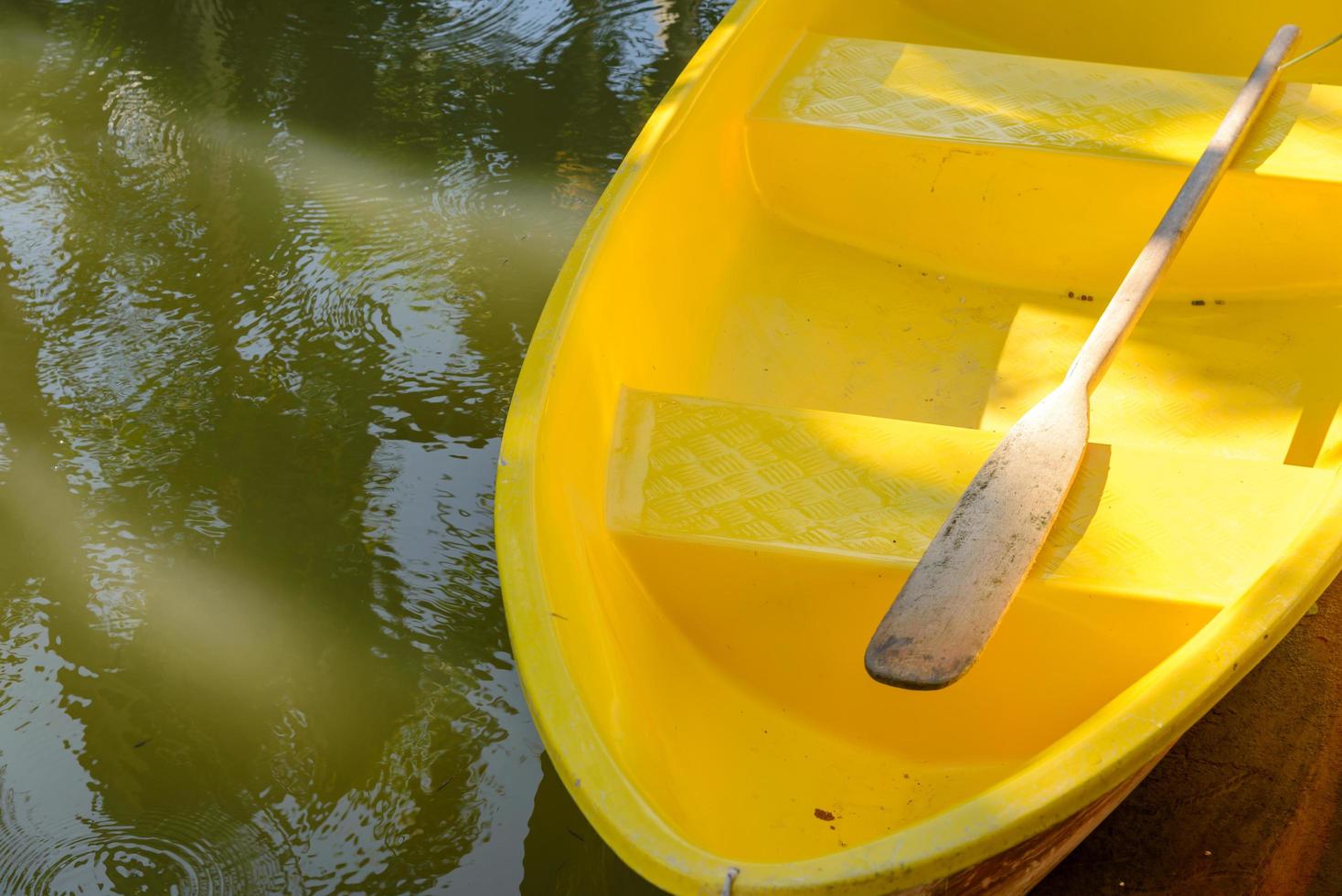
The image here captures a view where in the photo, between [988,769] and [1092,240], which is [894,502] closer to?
[988,769]

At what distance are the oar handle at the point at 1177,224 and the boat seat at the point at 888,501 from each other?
197 millimetres

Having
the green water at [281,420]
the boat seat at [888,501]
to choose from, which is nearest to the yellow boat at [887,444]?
the boat seat at [888,501]

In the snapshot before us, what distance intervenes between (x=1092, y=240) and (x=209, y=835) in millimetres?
1928

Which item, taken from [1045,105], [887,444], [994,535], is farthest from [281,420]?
[1045,105]

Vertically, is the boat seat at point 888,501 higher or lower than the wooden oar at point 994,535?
lower

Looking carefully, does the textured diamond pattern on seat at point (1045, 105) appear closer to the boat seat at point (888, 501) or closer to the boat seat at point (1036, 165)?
the boat seat at point (1036, 165)

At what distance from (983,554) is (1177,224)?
36.8 inches

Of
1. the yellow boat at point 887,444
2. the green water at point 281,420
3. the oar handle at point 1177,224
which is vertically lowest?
the green water at point 281,420

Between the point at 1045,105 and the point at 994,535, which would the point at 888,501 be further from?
the point at 1045,105

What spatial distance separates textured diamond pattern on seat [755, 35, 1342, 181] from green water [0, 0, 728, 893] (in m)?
0.83

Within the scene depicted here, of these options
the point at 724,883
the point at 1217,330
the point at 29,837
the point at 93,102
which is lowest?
the point at 29,837

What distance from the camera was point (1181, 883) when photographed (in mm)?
1673

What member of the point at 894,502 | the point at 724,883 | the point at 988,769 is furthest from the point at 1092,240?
the point at 724,883

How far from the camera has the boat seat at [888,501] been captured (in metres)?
1.47
